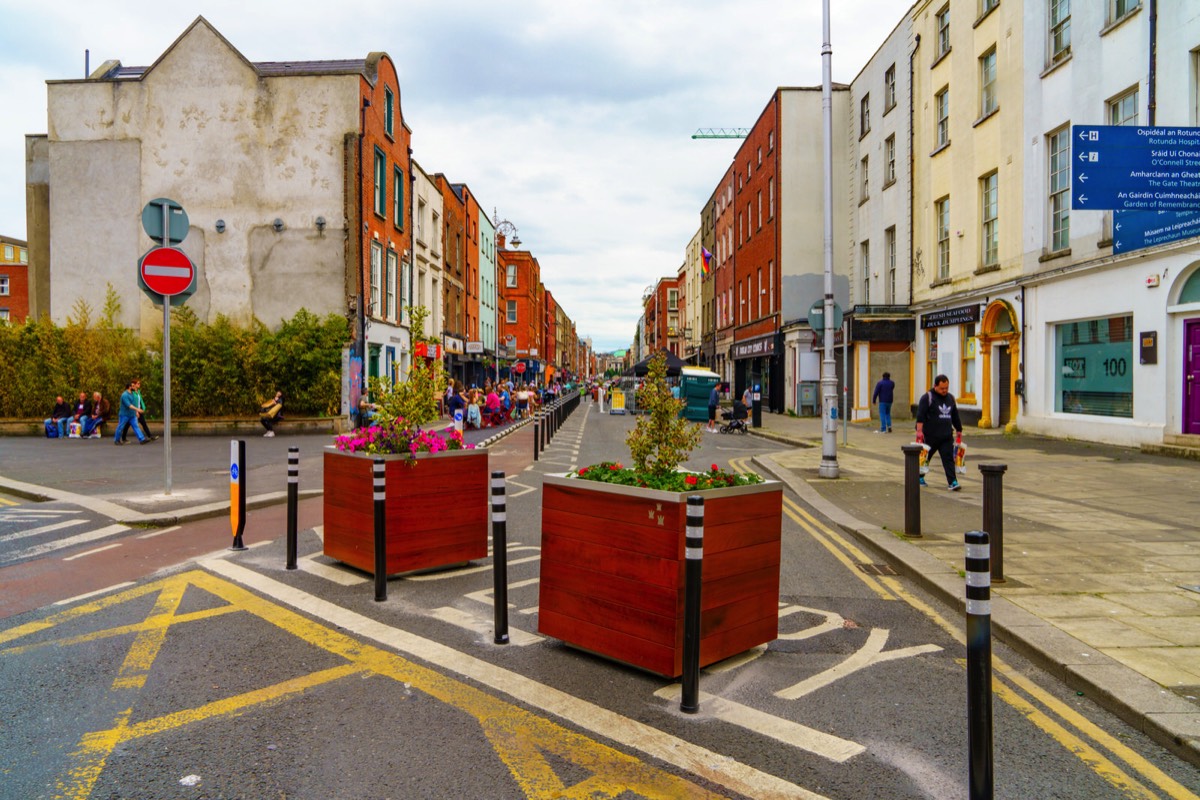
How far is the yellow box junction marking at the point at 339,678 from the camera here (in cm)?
322

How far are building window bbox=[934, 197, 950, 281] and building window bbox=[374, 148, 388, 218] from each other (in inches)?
755

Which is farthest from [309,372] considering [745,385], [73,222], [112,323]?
[745,385]

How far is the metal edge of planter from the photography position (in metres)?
4.25

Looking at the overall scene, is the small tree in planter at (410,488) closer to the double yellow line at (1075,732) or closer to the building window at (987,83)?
the double yellow line at (1075,732)

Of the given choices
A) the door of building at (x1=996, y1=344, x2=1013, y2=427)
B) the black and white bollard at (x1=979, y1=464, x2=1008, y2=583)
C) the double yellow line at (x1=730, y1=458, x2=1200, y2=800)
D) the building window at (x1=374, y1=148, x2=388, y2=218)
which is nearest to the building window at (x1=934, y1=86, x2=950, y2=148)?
the door of building at (x1=996, y1=344, x2=1013, y2=427)

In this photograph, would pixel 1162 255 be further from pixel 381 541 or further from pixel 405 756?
pixel 405 756

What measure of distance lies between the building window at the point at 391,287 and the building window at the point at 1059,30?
2187 centimetres

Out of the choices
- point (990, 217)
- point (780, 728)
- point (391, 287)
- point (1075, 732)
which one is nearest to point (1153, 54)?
point (990, 217)

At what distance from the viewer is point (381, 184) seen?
92.8 ft

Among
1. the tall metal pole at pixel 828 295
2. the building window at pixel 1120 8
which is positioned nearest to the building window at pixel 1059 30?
the building window at pixel 1120 8

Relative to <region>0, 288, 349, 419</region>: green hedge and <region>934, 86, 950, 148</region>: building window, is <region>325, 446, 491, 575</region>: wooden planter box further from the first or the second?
<region>934, 86, 950, 148</region>: building window

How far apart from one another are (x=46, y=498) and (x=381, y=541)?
24.4ft

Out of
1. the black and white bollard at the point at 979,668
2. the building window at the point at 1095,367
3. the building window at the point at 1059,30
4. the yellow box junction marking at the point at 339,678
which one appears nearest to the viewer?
the black and white bollard at the point at 979,668

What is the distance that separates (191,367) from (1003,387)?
23150mm
